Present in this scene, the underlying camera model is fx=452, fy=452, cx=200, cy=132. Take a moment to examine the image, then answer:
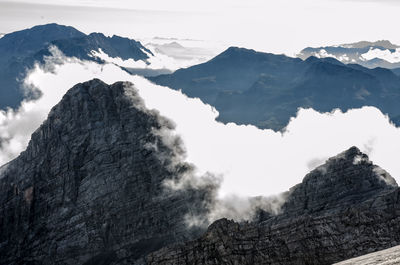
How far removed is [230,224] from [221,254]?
11785 millimetres

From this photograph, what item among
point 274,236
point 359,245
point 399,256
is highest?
point 274,236

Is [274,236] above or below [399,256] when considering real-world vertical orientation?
above

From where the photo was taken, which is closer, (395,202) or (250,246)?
(250,246)

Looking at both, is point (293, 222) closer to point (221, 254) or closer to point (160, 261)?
point (221, 254)

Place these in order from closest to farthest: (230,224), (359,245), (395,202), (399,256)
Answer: (399,256) < (359,245) < (230,224) < (395,202)

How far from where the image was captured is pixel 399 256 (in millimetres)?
77562

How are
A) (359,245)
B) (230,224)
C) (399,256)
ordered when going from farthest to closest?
(230,224)
(359,245)
(399,256)

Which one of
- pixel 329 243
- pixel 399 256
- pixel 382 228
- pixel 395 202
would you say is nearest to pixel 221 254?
pixel 329 243

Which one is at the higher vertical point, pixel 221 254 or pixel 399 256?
pixel 221 254

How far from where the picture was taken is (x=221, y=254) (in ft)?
521

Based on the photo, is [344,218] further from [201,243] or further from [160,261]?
[160,261]

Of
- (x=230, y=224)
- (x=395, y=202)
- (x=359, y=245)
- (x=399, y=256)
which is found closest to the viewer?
(x=399, y=256)

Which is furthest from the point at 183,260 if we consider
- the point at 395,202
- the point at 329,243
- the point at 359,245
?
the point at 395,202

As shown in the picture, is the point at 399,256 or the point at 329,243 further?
the point at 329,243
